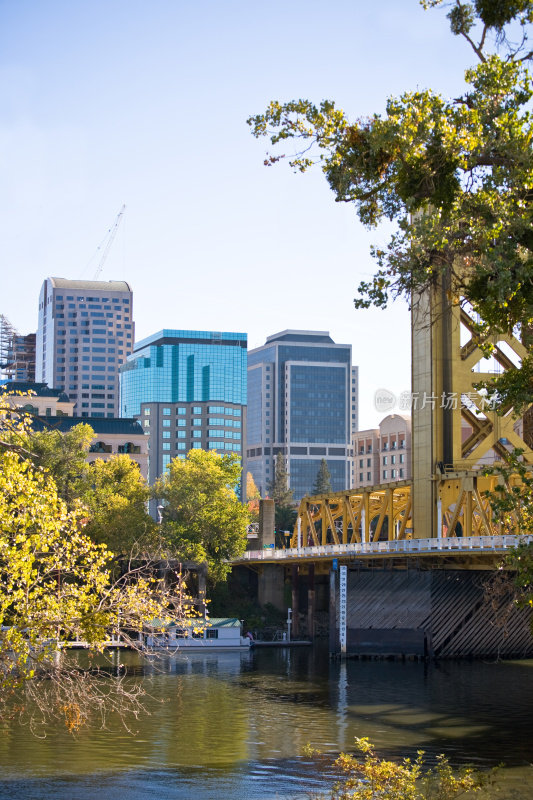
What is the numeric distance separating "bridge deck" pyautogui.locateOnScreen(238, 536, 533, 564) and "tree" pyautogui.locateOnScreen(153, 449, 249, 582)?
5.99 m

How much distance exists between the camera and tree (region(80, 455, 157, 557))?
305 ft

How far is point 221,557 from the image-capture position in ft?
331

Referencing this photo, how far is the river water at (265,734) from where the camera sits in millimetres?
34950

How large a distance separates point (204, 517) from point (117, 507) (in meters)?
9.01

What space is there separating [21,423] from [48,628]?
14.5 ft

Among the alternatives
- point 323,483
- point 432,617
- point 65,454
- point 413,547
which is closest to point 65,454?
point 65,454

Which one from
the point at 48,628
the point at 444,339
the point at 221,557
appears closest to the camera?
the point at 48,628

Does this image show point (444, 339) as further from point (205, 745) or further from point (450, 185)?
point (450, 185)

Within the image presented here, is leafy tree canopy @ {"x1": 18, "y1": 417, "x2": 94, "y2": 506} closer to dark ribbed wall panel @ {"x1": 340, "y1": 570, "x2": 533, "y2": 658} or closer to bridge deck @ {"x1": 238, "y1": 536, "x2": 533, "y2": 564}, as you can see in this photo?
bridge deck @ {"x1": 238, "y1": 536, "x2": 533, "y2": 564}

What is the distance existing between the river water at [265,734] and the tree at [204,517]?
25282 mm

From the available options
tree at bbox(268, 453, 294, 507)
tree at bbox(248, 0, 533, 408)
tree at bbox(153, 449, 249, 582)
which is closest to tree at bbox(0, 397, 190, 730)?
tree at bbox(248, 0, 533, 408)

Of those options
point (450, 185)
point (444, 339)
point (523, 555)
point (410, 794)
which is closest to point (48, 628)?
point (410, 794)

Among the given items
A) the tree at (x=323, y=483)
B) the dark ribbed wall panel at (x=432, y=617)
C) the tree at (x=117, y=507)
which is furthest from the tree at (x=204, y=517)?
the tree at (x=323, y=483)

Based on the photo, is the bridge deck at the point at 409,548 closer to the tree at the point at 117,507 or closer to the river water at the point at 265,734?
the river water at the point at 265,734
